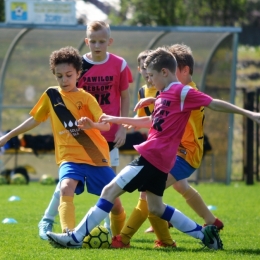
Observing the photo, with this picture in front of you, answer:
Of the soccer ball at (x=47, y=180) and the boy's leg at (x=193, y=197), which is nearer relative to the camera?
the boy's leg at (x=193, y=197)

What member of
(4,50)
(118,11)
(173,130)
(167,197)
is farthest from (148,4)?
(173,130)

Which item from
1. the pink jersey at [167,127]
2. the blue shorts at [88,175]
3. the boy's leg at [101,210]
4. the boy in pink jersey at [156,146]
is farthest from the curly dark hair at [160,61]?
the blue shorts at [88,175]

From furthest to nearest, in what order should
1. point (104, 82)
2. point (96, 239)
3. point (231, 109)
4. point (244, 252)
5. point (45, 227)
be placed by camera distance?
point (104, 82) < point (45, 227) < point (96, 239) < point (244, 252) < point (231, 109)

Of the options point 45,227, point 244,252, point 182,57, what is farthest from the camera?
point 45,227

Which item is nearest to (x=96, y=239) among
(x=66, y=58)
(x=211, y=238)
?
(x=211, y=238)

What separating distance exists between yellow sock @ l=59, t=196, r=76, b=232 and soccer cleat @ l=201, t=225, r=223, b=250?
1127 millimetres

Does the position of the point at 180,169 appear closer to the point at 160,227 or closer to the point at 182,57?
the point at 160,227

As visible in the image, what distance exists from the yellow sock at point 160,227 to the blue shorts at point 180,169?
1.65 ft

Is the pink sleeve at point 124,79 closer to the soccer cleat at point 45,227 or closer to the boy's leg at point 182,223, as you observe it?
the soccer cleat at point 45,227

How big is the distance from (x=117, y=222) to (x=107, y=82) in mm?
1430

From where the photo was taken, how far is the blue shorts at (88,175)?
6554mm

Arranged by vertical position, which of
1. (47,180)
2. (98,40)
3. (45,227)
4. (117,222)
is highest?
(98,40)

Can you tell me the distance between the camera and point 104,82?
747 cm

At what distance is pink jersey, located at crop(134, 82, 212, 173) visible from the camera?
606 cm
